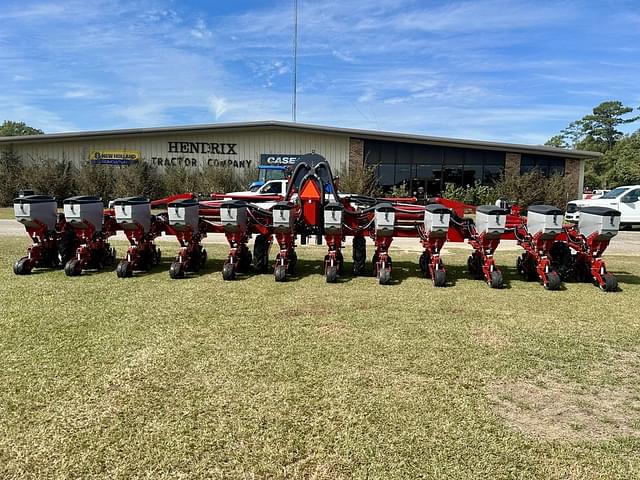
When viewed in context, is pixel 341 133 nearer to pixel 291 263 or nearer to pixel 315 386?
pixel 291 263

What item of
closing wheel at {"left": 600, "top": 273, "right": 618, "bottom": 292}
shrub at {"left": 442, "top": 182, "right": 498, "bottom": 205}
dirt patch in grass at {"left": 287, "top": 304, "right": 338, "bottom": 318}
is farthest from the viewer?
shrub at {"left": 442, "top": 182, "right": 498, "bottom": 205}

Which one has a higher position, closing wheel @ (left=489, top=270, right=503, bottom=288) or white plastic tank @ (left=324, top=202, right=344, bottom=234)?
white plastic tank @ (left=324, top=202, right=344, bottom=234)

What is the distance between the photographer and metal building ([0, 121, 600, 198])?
24.5 metres

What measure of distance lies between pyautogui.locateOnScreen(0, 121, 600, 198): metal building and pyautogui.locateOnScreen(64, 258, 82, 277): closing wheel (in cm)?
1833

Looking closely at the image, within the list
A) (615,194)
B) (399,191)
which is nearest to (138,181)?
(399,191)

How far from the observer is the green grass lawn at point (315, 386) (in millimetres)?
2547

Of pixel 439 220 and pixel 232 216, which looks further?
pixel 232 216

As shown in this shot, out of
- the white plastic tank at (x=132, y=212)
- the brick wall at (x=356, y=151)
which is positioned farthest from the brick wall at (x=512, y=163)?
the white plastic tank at (x=132, y=212)

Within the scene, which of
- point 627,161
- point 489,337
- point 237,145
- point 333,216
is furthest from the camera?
point 627,161

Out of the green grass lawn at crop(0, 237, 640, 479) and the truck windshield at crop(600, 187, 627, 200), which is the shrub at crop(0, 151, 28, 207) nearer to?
the green grass lawn at crop(0, 237, 640, 479)

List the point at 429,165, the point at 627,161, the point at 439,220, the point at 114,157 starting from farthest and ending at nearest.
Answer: the point at 627,161 < the point at 114,157 < the point at 429,165 < the point at 439,220

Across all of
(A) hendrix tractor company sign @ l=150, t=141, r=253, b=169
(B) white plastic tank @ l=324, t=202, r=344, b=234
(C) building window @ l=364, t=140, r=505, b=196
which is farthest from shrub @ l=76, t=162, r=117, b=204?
(B) white plastic tank @ l=324, t=202, r=344, b=234

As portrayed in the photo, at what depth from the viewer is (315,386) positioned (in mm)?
3391

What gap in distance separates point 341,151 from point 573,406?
22.6m
